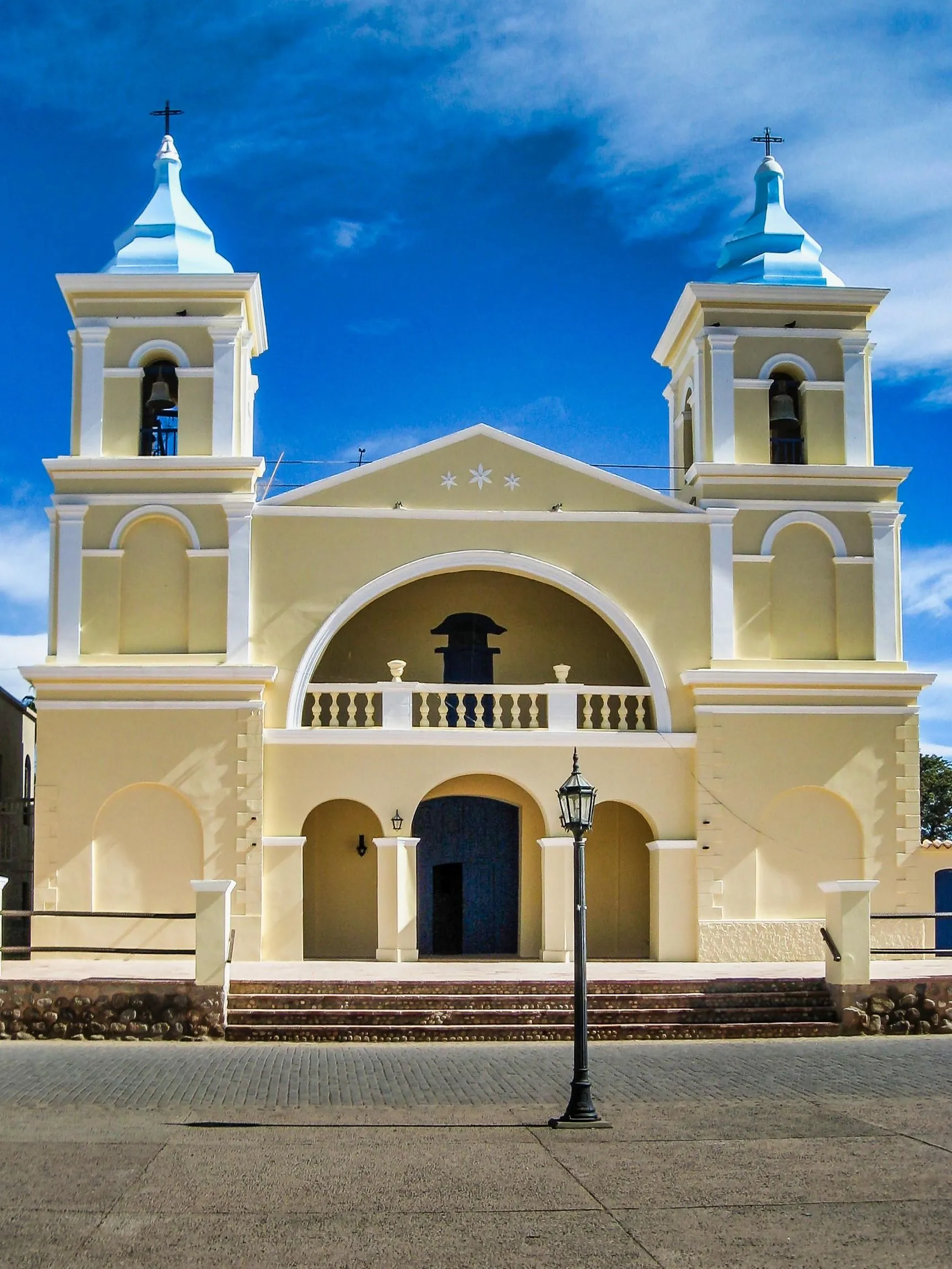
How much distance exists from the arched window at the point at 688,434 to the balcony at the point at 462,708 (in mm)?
4101

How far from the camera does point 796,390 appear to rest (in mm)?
23266

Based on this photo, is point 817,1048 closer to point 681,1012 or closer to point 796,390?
point 681,1012

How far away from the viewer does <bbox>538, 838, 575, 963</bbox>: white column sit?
21156 mm

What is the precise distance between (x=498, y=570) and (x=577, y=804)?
31.8 feet

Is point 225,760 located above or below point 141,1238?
above

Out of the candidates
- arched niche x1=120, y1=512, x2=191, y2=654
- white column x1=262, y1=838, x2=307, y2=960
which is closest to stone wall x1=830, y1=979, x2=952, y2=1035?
white column x1=262, y1=838, x2=307, y2=960

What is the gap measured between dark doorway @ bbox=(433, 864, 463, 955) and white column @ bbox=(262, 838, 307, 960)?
8.41ft

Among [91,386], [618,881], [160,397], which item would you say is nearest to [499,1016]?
[618,881]

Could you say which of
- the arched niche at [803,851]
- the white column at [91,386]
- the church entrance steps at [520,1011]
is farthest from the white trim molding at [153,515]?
the arched niche at [803,851]

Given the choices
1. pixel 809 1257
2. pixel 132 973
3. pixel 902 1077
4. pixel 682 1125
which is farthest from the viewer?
pixel 132 973

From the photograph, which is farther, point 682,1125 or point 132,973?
point 132,973

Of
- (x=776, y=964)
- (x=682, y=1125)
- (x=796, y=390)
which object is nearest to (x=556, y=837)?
(x=776, y=964)

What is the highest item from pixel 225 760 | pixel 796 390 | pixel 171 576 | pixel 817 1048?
pixel 796 390

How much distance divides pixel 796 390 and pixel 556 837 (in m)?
7.58
